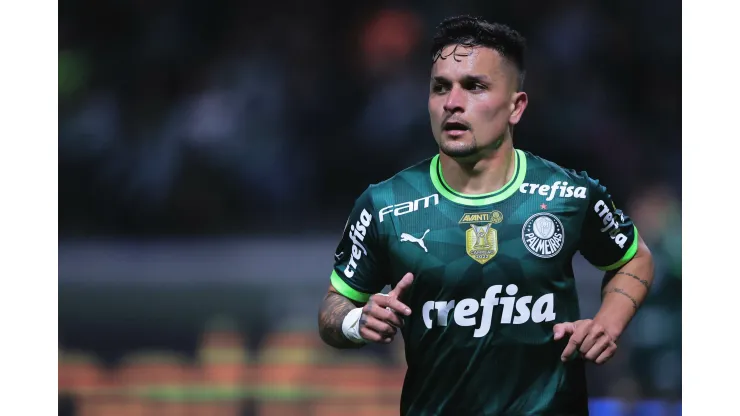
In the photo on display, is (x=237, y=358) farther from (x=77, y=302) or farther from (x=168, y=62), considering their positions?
(x=168, y=62)

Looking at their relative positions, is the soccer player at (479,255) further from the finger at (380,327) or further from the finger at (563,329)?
the finger at (380,327)

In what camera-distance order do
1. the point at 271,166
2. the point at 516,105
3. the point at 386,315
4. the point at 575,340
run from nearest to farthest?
the point at 386,315 < the point at 575,340 < the point at 516,105 < the point at 271,166

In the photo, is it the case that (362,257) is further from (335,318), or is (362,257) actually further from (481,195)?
(481,195)

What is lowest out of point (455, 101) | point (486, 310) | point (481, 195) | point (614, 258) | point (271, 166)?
point (486, 310)

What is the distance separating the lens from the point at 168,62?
25.5ft

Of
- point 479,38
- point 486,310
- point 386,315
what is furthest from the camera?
point 479,38

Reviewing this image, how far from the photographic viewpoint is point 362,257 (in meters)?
4.45

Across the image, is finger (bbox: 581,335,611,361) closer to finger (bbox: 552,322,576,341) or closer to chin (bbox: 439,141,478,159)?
finger (bbox: 552,322,576,341)

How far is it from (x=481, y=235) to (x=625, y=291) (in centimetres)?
72

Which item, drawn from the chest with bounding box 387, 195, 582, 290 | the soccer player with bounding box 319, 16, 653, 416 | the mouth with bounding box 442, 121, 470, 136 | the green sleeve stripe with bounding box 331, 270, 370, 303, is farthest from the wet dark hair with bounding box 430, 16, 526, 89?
the green sleeve stripe with bounding box 331, 270, 370, 303

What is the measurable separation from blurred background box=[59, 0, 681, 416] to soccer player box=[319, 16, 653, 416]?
8.06 feet

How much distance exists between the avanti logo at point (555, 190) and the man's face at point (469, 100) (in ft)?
0.76

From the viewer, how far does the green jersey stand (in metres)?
4.27

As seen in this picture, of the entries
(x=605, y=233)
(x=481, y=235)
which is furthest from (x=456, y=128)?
(x=605, y=233)
